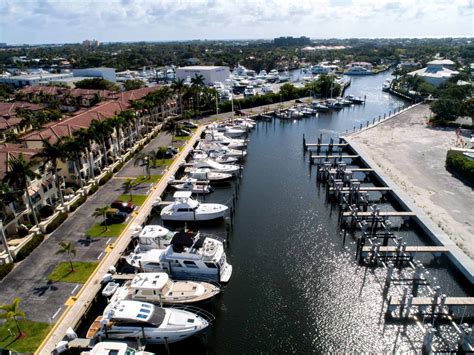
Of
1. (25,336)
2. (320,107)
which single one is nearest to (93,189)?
(25,336)

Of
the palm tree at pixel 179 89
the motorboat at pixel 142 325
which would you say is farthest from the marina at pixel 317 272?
the palm tree at pixel 179 89

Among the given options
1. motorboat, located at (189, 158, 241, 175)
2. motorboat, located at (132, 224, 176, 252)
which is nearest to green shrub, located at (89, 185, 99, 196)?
motorboat, located at (132, 224, 176, 252)

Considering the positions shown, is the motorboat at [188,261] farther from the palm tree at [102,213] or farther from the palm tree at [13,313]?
the palm tree at [13,313]

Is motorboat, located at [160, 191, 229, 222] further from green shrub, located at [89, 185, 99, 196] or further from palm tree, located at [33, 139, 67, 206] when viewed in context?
palm tree, located at [33, 139, 67, 206]

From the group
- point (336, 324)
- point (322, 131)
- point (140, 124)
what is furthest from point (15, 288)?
point (322, 131)

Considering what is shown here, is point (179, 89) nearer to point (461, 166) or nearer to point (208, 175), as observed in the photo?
point (208, 175)

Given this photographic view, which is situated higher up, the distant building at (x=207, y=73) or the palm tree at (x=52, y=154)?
the distant building at (x=207, y=73)
